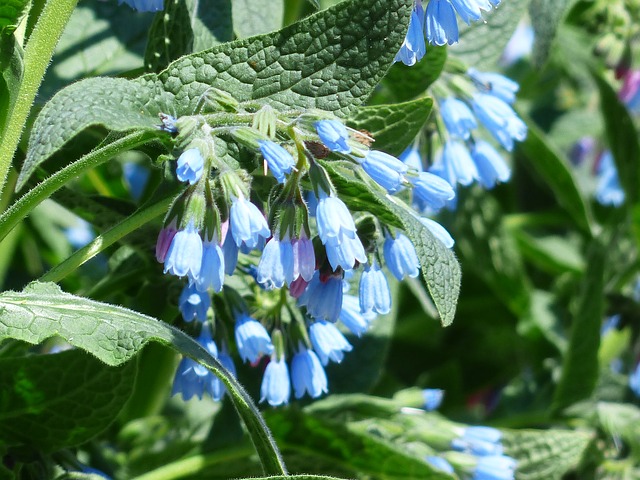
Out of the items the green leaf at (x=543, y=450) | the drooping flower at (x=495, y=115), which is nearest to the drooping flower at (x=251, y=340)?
the drooping flower at (x=495, y=115)

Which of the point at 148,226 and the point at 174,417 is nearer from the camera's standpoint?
the point at 148,226

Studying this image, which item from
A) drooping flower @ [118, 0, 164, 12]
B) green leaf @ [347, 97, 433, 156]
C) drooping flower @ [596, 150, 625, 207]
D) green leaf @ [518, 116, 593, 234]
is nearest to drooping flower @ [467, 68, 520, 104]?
green leaf @ [347, 97, 433, 156]

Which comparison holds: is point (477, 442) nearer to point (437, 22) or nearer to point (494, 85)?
point (494, 85)

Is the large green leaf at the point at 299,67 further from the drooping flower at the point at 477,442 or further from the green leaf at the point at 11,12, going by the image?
the drooping flower at the point at 477,442

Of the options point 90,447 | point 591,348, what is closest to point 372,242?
point 90,447

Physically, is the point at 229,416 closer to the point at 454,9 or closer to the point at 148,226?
the point at 148,226

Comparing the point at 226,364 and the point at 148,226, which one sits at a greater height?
the point at 148,226

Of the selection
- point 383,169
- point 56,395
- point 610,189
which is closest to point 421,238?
point 383,169
